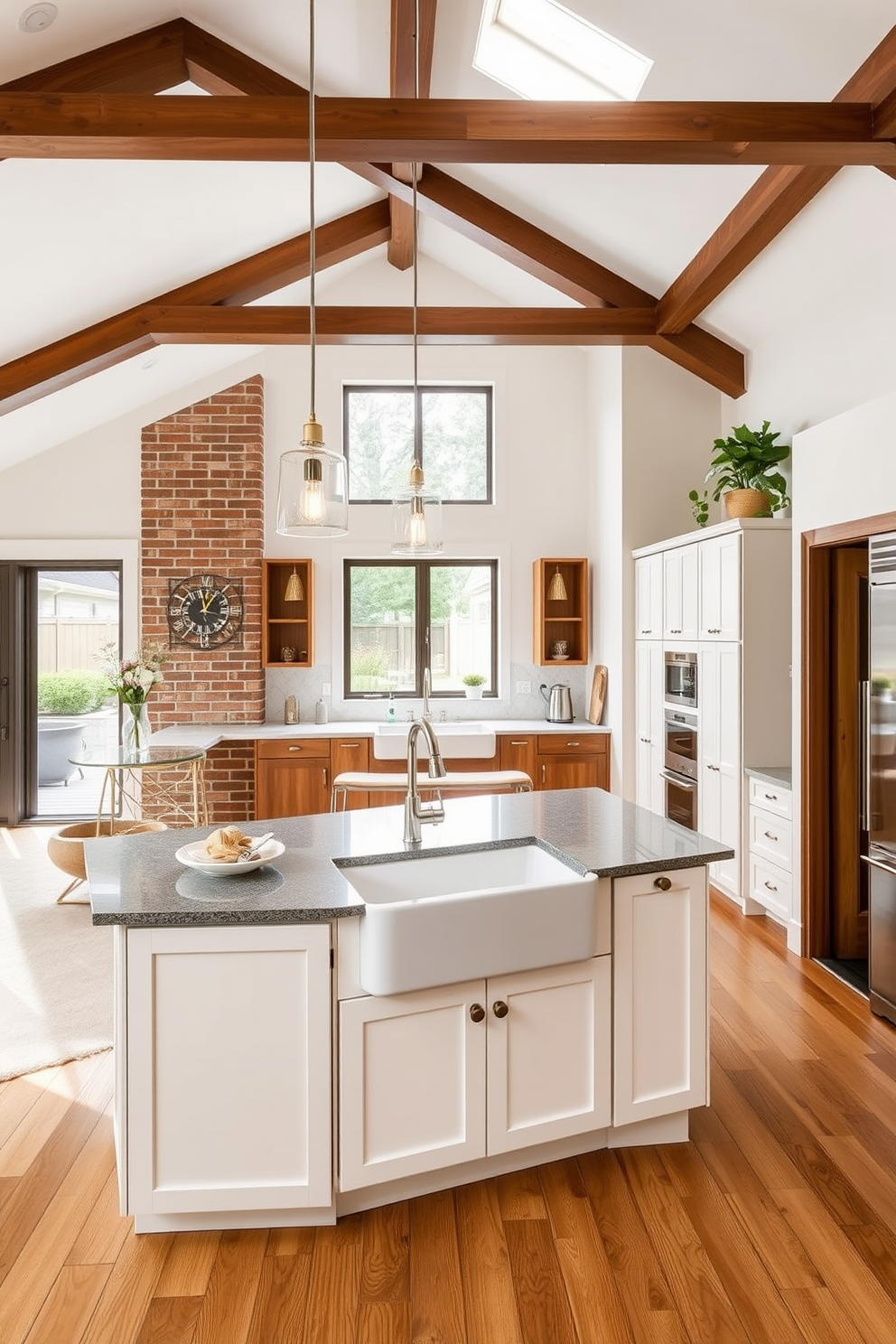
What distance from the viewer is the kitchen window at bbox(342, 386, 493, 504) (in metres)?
6.54

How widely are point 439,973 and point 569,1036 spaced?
18.0 inches

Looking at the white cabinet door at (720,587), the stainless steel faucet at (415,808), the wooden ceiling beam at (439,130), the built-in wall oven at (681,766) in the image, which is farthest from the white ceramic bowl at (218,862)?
the built-in wall oven at (681,766)

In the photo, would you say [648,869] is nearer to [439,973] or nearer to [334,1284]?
[439,973]

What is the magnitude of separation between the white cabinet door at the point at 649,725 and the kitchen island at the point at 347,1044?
2.88 metres

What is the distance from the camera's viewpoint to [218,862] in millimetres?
2195

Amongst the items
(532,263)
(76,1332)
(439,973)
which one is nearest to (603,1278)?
(439,973)

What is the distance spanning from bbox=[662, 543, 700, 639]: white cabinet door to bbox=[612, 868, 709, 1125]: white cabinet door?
264 centimetres

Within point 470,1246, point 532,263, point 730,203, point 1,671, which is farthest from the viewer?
point 1,671

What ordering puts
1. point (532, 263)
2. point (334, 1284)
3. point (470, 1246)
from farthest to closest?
point (532, 263), point (470, 1246), point (334, 1284)

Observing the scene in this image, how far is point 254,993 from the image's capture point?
201cm

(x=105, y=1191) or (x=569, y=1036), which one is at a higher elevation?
(x=569, y=1036)

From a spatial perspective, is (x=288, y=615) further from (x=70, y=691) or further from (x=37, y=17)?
(x=37, y=17)

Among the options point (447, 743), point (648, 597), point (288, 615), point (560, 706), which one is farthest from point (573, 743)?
point (288, 615)

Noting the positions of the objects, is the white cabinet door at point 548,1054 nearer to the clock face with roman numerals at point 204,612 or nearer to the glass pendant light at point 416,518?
the glass pendant light at point 416,518
